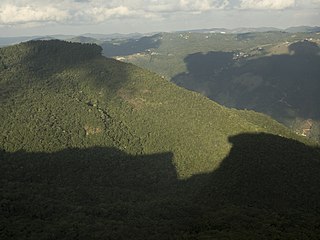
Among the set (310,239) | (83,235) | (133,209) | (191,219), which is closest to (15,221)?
(83,235)

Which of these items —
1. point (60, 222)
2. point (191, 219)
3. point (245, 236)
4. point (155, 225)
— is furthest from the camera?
point (191, 219)

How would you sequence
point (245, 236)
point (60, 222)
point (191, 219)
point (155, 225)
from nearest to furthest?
point (245, 236), point (60, 222), point (155, 225), point (191, 219)

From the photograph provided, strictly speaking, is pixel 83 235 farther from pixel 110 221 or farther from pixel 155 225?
pixel 155 225

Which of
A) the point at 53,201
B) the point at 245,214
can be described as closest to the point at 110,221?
the point at 53,201

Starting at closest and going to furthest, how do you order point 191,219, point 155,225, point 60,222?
1. point 60,222
2. point 155,225
3. point 191,219

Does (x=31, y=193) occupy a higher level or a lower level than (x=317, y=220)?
higher

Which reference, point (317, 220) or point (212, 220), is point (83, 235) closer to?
point (212, 220)

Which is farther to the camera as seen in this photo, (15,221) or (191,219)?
(191,219)

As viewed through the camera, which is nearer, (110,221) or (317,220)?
(110,221)
